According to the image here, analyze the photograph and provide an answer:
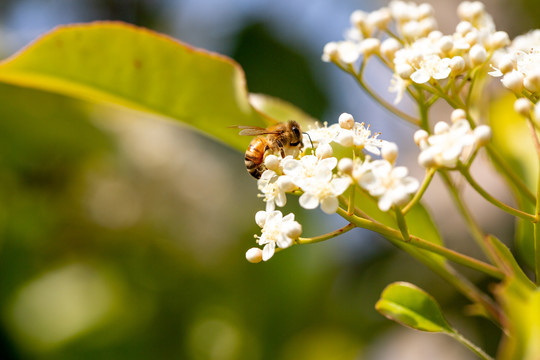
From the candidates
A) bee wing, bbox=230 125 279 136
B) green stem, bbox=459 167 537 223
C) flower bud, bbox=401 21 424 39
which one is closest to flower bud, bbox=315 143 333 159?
green stem, bbox=459 167 537 223

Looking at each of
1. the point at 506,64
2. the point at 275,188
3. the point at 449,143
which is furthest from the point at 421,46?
the point at 275,188

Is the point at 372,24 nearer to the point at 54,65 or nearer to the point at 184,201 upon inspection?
the point at 54,65

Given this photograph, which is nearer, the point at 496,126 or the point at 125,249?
the point at 496,126

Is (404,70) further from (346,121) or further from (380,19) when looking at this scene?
(380,19)

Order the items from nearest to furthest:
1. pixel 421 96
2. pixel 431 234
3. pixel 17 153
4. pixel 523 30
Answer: pixel 421 96, pixel 431 234, pixel 17 153, pixel 523 30

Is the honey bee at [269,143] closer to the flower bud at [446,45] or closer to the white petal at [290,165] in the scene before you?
the white petal at [290,165]

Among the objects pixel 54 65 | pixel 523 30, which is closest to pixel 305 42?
pixel 523 30
